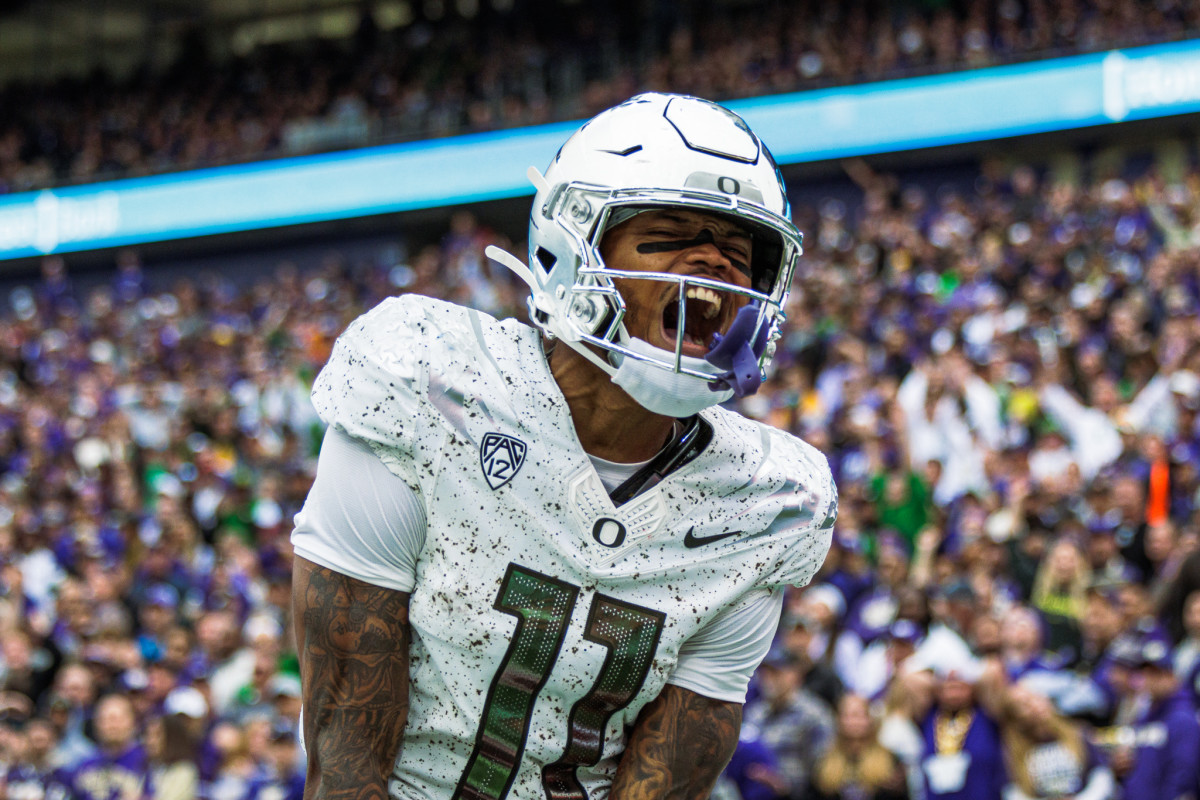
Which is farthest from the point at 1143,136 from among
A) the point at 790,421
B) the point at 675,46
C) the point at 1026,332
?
the point at 790,421

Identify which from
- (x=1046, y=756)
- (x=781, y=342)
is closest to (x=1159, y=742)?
(x=1046, y=756)

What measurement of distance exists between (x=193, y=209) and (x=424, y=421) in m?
17.9

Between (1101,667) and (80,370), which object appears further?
(80,370)

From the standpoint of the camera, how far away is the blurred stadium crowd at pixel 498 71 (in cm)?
1550

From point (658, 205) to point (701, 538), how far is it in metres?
0.47

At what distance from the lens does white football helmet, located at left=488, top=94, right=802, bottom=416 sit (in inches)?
70.7

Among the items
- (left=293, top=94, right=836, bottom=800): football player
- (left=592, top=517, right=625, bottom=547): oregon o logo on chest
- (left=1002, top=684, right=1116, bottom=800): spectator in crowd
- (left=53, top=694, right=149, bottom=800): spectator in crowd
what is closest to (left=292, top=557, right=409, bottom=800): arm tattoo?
(left=293, top=94, right=836, bottom=800): football player

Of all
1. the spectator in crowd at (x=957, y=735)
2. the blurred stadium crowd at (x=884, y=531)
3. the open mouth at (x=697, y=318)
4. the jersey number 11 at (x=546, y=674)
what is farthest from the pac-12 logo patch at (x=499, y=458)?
the spectator in crowd at (x=957, y=735)

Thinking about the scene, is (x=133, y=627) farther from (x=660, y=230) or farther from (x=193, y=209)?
(x=193, y=209)

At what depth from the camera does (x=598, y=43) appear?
18.5 m

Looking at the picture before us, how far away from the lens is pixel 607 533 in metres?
1.88

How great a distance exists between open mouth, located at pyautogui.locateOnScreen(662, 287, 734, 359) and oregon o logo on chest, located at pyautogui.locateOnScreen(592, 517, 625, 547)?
256 millimetres

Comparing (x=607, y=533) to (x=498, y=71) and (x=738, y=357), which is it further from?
(x=498, y=71)

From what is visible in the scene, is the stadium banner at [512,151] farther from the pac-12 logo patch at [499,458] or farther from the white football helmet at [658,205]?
the pac-12 logo patch at [499,458]
